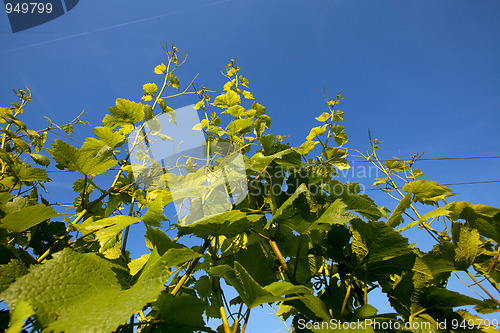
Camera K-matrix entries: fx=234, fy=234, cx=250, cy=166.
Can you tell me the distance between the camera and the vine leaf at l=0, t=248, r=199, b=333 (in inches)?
8.5

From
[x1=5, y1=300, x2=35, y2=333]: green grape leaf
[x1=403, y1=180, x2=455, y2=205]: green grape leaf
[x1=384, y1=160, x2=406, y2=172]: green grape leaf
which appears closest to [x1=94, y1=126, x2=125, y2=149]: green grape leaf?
[x1=5, y1=300, x2=35, y2=333]: green grape leaf

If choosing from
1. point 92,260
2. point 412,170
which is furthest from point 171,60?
point 412,170

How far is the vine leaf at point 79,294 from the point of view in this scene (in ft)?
0.71

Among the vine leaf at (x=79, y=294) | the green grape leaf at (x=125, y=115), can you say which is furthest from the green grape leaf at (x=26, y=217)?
the green grape leaf at (x=125, y=115)

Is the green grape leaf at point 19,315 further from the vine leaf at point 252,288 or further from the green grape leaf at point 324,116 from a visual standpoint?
the green grape leaf at point 324,116

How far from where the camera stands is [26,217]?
381 millimetres

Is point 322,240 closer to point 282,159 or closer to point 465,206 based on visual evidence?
point 282,159

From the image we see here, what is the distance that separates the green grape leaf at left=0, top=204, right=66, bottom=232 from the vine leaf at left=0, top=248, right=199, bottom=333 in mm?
148

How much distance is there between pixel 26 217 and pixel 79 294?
8.6 inches

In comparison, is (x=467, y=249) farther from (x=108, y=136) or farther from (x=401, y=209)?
(x=108, y=136)

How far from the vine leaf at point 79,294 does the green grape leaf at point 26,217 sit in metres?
0.15

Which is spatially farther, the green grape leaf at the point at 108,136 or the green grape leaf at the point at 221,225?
the green grape leaf at the point at 108,136

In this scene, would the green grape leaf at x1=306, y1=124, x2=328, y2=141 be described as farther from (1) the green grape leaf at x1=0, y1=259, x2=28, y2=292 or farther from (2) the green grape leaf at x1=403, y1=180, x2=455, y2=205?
(1) the green grape leaf at x1=0, y1=259, x2=28, y2=292

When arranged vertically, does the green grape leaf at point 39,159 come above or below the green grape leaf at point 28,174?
above
